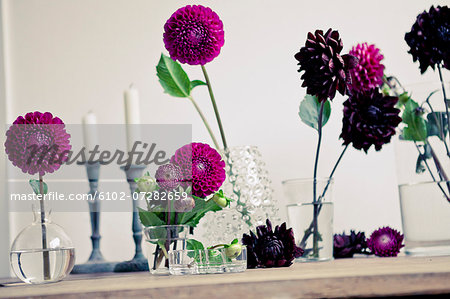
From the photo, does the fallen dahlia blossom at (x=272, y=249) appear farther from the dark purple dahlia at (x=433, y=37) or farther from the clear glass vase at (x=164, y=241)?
the dark purple dahlia at (x=433, y=37)

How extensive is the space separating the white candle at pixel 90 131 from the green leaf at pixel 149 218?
0.28 meters

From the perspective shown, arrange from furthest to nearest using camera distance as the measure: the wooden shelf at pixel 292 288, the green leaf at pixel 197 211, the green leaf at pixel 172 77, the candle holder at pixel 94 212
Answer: the candle holder at pixel 94 212 < the green leaf at pixel 172 77 < the green leaf at pixel 197 211 < the wooden shelf at pixel 292 288

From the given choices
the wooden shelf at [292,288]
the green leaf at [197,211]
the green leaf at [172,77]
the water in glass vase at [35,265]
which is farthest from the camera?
the green leaf at [172,77]

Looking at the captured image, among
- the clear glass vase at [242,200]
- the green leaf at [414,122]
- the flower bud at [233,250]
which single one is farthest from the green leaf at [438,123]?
the flower bud at [233,250]

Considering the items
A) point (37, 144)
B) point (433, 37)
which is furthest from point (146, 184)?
point (433, 37)

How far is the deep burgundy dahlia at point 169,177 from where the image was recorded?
672 mm

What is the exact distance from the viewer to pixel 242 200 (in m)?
0.82

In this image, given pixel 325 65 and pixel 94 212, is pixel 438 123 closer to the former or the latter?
pixel 325 65

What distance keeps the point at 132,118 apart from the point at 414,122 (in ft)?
1.57

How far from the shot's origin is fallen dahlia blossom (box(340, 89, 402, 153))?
0.77 m

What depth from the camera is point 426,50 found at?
0.79 m

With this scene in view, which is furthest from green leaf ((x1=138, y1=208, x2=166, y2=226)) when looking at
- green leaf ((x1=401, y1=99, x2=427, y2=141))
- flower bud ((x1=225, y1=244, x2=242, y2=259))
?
green leaf ((x1=401, y1=99, x2=427, y2=141))

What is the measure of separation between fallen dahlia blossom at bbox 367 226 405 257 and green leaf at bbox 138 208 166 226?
362mm

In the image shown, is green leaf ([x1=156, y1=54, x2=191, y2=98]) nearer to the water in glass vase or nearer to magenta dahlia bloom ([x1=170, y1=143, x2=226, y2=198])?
magenta dahlia bloom ([x1=170, y1=143, x2=226, y2=198])
